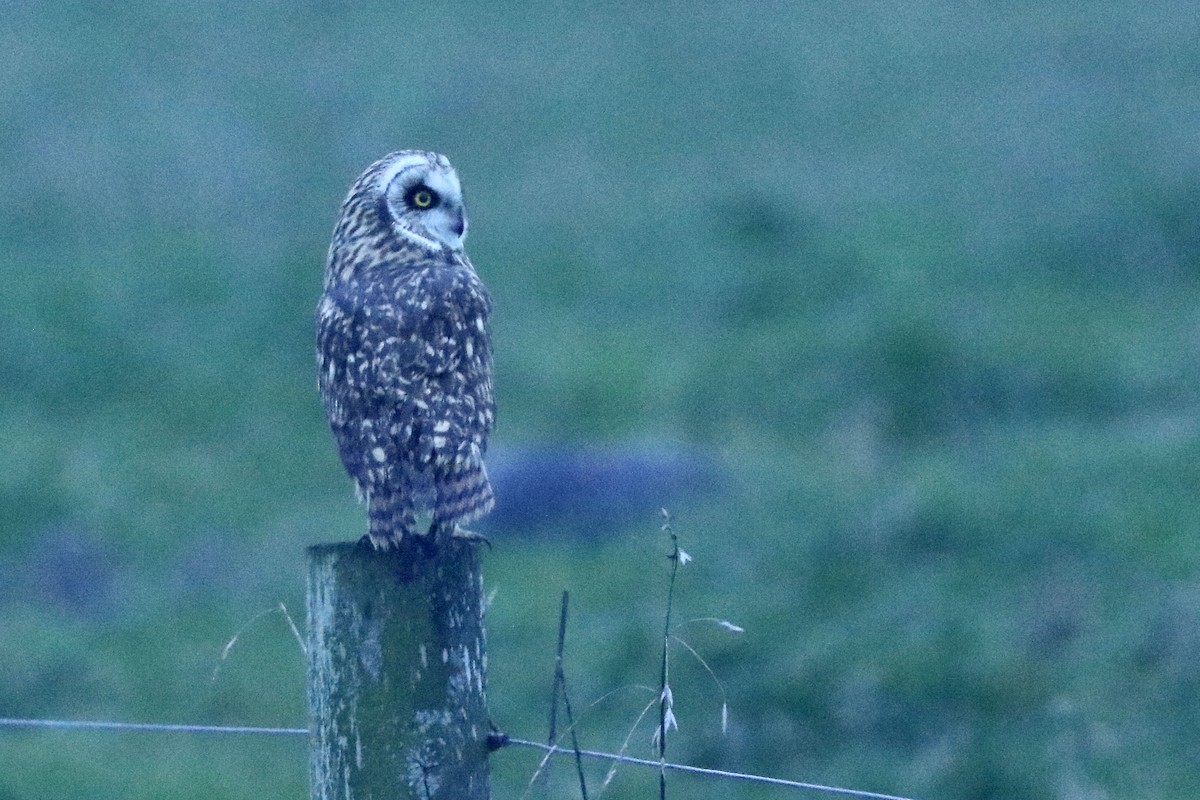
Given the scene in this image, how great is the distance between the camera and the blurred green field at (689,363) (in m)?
8.13

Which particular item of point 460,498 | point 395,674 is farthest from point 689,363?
point 395,674

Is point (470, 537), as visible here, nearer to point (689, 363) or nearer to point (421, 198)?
point (421, 198)

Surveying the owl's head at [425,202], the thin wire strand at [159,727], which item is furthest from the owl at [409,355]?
the thin wire strand at [159,727]

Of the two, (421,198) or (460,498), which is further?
(421,198)

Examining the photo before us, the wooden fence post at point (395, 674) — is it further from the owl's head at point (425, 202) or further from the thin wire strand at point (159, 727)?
the owl's head at point (425, 202)

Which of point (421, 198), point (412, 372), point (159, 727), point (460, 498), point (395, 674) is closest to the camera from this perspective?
point (395, 674)

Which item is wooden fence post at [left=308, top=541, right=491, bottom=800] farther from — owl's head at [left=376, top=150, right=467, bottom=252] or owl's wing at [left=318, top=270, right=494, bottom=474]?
owl's head at [left=376, top=150, right=467, bottom=252]

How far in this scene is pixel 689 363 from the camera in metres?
14.2

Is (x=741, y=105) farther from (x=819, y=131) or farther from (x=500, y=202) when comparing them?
(x=500, y=202)

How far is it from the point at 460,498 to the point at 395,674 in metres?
1.01

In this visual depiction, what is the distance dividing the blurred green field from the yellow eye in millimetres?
1564

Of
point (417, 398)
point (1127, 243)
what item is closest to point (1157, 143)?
point (1127, 243)

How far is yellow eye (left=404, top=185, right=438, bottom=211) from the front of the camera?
16.8ft

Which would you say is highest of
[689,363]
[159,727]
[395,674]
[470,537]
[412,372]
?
[689,363]
